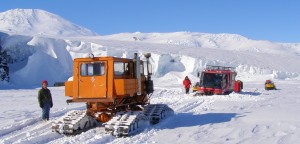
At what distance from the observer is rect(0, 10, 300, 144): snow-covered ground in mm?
9281

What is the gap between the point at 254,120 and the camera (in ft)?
36.9

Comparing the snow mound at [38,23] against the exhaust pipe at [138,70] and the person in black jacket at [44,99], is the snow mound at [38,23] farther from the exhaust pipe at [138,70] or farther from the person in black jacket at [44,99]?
the exhaust pipe at [138,70]

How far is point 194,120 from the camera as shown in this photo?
1167 cm

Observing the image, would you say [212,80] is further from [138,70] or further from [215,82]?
[138,70]

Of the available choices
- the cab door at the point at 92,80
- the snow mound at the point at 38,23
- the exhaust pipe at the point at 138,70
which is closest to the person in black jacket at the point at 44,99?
the cab door at the point at 92,80

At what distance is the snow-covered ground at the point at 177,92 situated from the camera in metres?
9.28

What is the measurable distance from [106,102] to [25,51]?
3474 centimetres

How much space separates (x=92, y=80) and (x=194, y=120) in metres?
3.16

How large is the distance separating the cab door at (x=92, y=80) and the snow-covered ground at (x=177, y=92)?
907mm

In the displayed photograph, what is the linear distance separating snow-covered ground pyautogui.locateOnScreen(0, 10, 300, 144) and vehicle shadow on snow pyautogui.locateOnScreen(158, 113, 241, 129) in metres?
0.03

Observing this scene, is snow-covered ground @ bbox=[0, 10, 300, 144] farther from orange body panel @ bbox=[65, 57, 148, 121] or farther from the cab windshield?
the cab windshield

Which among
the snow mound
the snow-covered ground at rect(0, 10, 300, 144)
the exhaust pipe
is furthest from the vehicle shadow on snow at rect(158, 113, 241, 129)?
the snow mound

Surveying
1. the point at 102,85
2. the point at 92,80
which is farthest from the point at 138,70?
the point at 92,80

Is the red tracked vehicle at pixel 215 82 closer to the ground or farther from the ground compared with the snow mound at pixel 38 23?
closer to the ground
